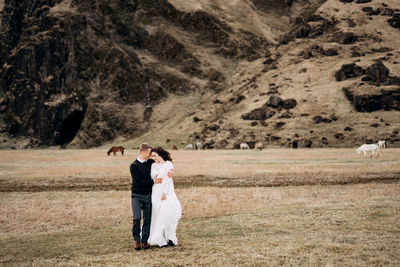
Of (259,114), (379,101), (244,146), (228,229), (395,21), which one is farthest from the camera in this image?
(395,21)

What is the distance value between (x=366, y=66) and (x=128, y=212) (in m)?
116

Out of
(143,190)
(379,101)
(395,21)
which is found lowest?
(143,190)

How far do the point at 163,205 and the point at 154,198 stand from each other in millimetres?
373

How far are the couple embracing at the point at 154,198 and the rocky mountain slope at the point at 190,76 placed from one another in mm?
84432

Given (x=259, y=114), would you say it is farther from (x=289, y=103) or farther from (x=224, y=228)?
(x=224, y=228)

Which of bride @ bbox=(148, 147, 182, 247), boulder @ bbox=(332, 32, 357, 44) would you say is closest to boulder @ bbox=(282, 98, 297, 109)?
boulder @ bbox=(332, 32, 357, 44)

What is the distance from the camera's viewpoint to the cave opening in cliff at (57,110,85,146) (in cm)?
15438

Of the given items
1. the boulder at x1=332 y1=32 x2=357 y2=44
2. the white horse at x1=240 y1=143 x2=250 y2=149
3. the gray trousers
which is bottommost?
the gray trousers

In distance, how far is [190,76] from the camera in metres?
174

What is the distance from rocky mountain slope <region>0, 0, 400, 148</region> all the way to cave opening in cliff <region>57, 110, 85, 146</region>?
0.60 m

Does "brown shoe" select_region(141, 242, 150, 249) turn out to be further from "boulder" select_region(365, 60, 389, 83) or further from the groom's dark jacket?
"boulder" select_region(365, 60, 389, 83)

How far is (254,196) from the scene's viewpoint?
20453 mm

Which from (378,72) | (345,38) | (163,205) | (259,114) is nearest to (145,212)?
(163,205)

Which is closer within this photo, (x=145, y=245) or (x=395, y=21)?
(x=145, y=245)
